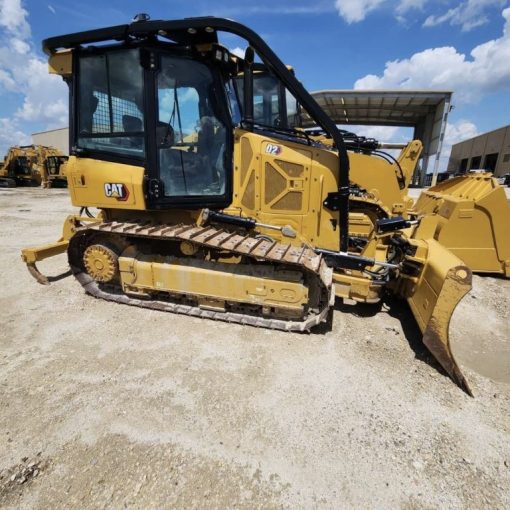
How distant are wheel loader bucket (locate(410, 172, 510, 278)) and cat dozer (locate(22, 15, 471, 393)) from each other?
178cm

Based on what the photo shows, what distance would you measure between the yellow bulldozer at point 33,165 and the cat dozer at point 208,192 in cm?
2299

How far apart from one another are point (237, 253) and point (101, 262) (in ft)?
5.47

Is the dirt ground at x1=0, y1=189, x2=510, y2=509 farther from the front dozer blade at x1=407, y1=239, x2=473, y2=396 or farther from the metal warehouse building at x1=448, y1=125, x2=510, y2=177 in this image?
the metal warehouse building at x1=448, y1=125, x2=510, y2=177

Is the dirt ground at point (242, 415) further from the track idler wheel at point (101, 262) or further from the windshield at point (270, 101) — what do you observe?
the windshield at point (270, 101)

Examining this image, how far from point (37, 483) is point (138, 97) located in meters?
3.39

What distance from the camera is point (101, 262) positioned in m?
3.95

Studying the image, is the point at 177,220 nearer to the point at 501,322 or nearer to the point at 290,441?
the point at 290,441

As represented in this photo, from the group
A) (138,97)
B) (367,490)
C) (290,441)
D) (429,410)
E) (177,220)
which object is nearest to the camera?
(367,490)

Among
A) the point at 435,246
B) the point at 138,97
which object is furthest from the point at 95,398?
the point at 435,246

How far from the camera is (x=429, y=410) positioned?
98.9 inches

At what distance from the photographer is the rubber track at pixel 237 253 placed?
10.8 feet

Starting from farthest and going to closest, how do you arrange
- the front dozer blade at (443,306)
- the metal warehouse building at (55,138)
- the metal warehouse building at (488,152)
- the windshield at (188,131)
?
the metal warehouse building at (55,138) < the metal warehouse building at (488,152) < the windshield at (188,131) < the front dozer blade at (443,306)

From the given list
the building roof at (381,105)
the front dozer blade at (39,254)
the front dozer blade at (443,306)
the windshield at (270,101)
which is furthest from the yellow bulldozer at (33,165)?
the front dozer blade at (443,306)

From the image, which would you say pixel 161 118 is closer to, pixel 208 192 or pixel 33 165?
pixel 208 192
